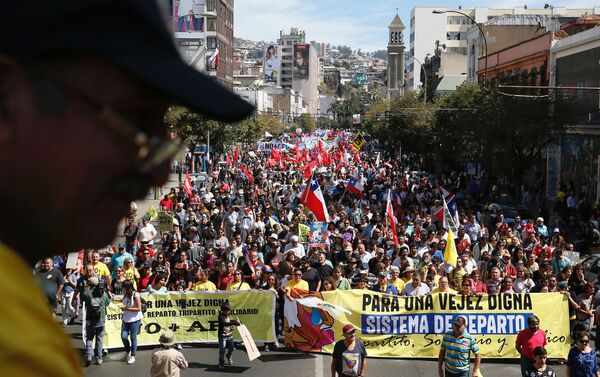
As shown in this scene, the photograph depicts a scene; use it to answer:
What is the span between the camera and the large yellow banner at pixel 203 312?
572 inches

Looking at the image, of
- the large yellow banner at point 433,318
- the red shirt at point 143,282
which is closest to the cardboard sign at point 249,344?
the large yellow banner at point 433,318

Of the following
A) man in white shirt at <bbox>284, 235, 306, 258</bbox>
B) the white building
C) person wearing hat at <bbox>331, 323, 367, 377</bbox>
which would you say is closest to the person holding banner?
person wearing hat at <bbox>331, 323, 367, 377</bbox>

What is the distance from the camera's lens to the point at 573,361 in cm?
1018

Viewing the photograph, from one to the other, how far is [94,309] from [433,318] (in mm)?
5314

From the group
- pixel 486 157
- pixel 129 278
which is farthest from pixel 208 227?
pixel 486 157

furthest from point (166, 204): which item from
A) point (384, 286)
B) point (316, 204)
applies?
point (384, 286)

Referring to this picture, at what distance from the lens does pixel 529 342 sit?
1074cm

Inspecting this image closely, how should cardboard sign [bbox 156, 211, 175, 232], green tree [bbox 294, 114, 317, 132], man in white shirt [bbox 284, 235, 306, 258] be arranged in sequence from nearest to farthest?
man in white shirt [bbox 284, 235, 306, 258] < cardboard sign [bbox 156, 211, 175, 232] < green tree [bbox 294, 114, 317, 132]

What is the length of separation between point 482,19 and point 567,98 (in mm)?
73787

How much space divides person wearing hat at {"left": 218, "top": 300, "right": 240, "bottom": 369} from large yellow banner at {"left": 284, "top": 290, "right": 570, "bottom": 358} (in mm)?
1357

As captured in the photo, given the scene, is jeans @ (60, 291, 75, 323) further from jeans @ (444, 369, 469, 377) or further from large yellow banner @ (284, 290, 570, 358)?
jeans @ (444, 369, 469, 377)

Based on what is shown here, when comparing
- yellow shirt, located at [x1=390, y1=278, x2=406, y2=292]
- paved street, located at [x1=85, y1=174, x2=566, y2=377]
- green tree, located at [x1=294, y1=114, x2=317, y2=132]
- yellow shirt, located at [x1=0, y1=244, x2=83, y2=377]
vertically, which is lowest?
paved street, located at [x1=85, y1=174, x2=566, y2=377]

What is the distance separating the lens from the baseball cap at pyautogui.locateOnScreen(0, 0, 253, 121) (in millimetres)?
953

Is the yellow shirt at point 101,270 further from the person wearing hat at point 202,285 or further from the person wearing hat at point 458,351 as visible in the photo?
the person wearing hat at point 458,351
